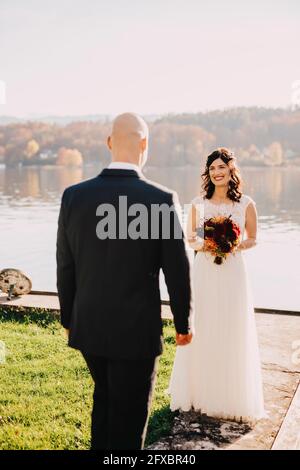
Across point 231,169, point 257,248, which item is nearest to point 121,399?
point 231,169

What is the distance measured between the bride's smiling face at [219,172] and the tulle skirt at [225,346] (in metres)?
0.68

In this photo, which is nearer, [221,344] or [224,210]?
[221,344]

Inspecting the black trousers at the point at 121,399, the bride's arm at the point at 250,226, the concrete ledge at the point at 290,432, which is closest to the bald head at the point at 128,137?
the black trousers at the point at 121,399

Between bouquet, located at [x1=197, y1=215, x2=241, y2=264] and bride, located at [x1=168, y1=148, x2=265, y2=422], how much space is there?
0.07m

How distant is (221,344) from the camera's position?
539 cm

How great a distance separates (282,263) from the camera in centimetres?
2627

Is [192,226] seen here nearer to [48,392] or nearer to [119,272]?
[119,272]

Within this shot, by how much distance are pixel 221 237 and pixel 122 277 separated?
6.18 ft

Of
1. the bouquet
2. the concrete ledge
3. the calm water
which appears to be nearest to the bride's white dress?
the bouquet

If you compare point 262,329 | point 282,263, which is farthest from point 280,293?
point 262,329

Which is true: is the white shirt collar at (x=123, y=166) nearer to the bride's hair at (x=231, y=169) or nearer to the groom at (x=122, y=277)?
the groom at (x=122, y=277)

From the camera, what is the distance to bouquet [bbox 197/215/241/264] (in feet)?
17.4

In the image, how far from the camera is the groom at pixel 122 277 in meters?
3.60
